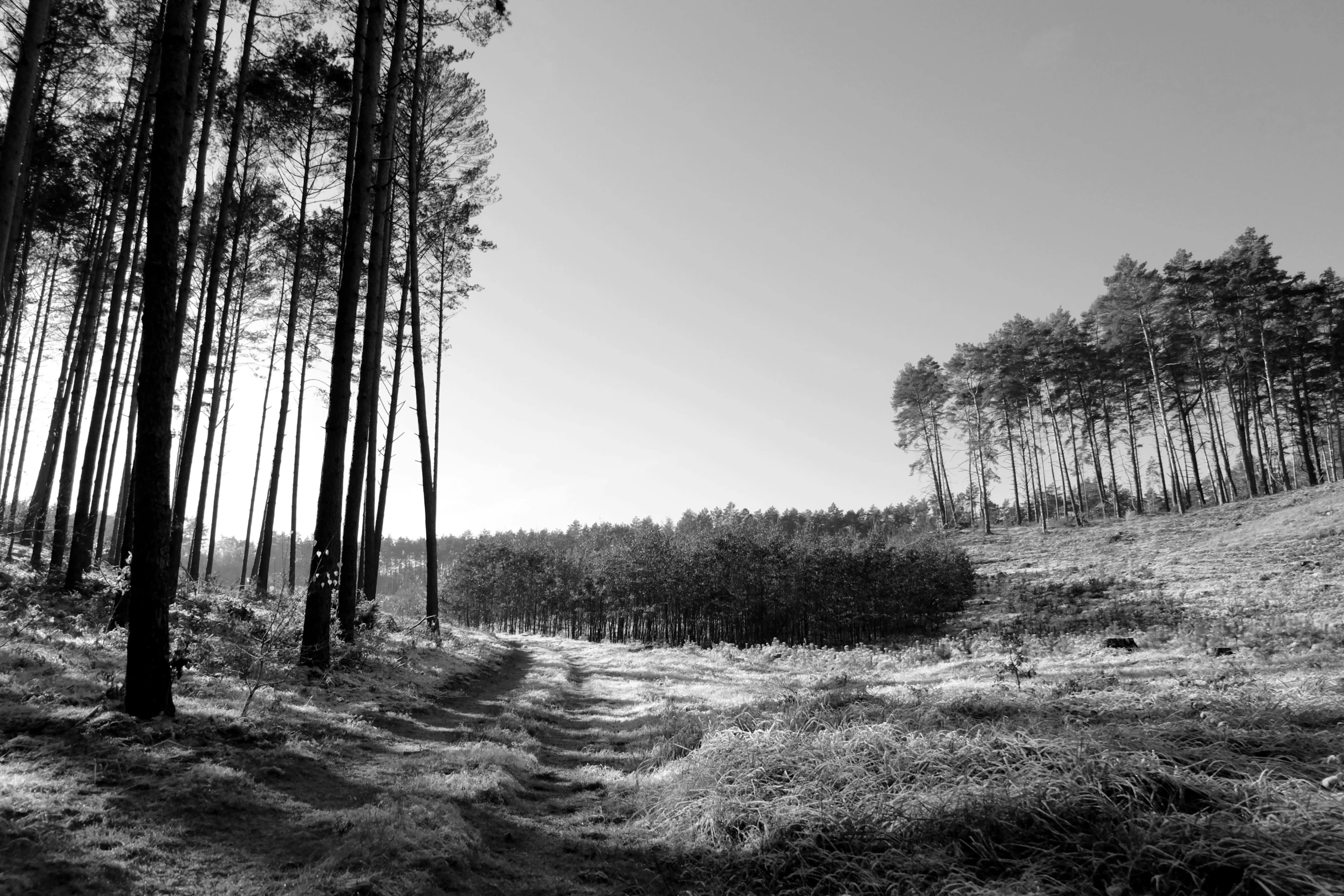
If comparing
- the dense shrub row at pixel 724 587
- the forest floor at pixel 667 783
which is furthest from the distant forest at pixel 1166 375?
the forest floor at pixel 667 783

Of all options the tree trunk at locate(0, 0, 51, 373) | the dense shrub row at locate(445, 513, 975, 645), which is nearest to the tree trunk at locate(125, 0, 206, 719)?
the tree trunk at locate(0, 0, 51, 373)

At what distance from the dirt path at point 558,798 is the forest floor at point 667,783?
39 mm

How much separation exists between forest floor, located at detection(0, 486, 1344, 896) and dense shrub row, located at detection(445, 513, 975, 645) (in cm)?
2985

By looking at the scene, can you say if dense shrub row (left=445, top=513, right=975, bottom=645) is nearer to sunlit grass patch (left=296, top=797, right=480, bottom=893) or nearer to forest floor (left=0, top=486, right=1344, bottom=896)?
forest floor (left=0, top=486, right=1344, bottom=896)

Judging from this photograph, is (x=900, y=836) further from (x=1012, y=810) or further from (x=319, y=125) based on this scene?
(x=319, y=125)

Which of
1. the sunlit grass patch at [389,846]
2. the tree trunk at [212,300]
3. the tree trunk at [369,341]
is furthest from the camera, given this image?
the tree trunk at [212,300]

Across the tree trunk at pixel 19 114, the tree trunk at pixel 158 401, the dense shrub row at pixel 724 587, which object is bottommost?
the dense shrub row at pixel 724 587

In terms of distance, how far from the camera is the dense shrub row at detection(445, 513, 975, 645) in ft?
133

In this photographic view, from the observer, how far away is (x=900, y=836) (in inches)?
148

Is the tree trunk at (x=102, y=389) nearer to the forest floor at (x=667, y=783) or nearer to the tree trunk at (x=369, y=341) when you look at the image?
the forest floor at (x=667, y=783)

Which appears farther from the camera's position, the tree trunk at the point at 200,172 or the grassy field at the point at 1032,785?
the tree trunk at the point at 200,172

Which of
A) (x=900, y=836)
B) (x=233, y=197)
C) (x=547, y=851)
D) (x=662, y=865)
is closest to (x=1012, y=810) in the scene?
(x=900, y=836)

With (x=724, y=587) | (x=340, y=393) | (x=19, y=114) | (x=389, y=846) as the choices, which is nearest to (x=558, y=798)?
(x=389, y=846)

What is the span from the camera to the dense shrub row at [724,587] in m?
40.5
